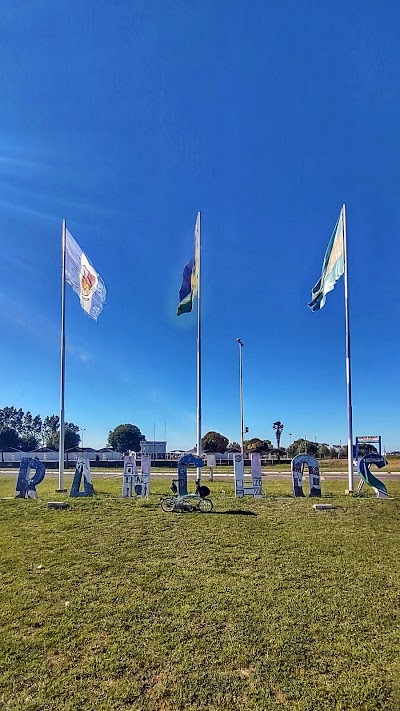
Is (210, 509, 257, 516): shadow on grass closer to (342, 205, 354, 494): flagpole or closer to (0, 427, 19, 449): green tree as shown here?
(342, 205, 354, 494): flagpole

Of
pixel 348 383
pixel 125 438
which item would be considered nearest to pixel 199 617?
pixel 348 383

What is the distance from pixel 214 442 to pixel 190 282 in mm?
59682

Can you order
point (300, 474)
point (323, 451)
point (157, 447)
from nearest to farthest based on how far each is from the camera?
point (300, 474), point (157, 447), point (323, 451)

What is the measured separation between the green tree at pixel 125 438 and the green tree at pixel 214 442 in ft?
79.7

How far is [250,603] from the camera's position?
5609 millimetres

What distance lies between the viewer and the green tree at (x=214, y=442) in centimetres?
7319

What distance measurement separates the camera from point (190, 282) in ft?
53.8

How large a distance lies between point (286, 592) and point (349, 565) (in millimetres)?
1609

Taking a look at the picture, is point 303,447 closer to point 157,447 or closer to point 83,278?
point 157,447

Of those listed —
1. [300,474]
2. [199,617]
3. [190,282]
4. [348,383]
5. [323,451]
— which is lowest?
[323,451]

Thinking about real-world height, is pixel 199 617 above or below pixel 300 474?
below

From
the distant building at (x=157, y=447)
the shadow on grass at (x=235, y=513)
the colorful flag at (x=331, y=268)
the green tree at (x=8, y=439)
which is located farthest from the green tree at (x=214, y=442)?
the shadow on grass at (x=235, y=513)

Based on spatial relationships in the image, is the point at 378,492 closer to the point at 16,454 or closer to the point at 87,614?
the point at 87,614

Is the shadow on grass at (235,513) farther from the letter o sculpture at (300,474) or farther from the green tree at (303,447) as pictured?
the green tree at (303,447)
